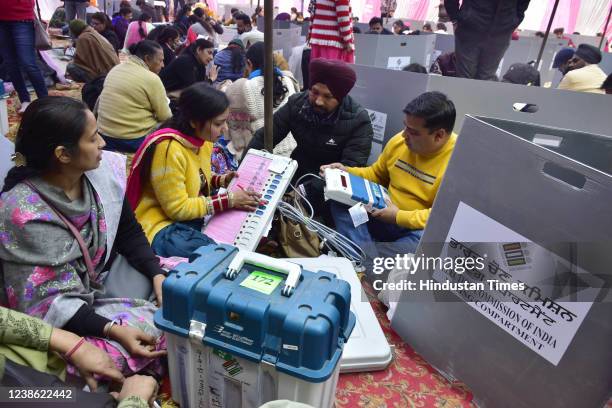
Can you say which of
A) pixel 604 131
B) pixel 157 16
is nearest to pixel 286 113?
pixel 604 131

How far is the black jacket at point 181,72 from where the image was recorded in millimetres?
3572

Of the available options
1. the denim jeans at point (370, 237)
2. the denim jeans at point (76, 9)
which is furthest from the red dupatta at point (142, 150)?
the denim jeans at point (76, 9)

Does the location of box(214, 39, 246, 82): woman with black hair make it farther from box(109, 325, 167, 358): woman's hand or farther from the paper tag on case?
box(109, 325, 167, 358): woman's hand

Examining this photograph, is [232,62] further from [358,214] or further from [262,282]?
[262,282]

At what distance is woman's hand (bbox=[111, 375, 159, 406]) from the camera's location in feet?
2.96

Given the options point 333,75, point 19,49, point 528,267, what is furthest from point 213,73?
point 528,267

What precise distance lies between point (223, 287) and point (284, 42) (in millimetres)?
4560

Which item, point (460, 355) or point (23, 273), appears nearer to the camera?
point (23, 273)

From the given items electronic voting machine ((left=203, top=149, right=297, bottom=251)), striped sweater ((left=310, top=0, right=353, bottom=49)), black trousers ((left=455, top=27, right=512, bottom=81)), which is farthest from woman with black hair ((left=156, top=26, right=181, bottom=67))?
electronic voting machine ((left=203, top=149, right=297, bottom=251))

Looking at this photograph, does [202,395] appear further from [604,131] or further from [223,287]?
[604,131]

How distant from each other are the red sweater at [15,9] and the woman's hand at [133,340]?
9.94 feet

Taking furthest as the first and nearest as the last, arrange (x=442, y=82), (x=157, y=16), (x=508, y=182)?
1. (x=157, y=16)
2. (x=442, y=82)
3. (x=508, y=182)

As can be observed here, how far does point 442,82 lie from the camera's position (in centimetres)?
203

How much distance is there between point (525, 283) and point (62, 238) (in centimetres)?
112
